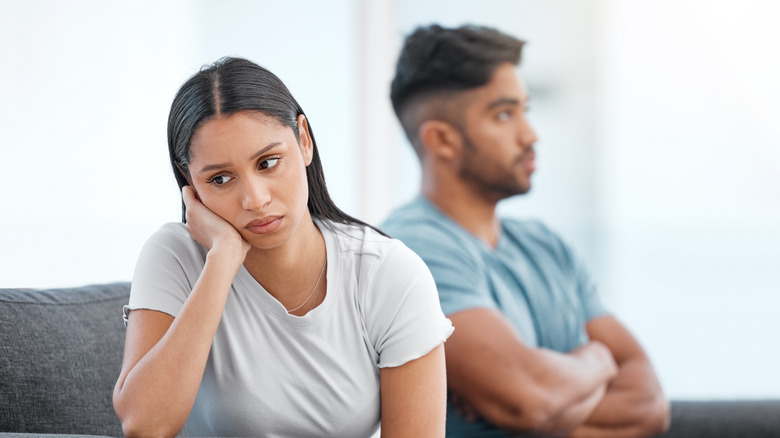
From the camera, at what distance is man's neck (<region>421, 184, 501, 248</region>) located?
193 centimetres

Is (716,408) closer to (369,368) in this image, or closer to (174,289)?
(369,368)

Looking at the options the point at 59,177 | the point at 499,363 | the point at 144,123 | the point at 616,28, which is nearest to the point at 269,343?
the point at 499,363

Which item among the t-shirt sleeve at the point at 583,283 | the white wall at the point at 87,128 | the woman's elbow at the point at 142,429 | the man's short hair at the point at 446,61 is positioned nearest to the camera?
the woman's elbow at the point at 142,429

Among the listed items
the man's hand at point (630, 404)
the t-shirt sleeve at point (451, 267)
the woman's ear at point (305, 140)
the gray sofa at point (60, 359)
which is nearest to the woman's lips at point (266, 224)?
the woman's ear at point (305, 140)

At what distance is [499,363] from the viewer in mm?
1622

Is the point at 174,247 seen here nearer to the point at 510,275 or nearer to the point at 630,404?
the point at 510,275

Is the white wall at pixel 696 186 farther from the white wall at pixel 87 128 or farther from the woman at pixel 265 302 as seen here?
the woman at pixel 265 302

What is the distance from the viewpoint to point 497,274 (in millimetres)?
1843

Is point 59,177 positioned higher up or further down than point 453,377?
higher up

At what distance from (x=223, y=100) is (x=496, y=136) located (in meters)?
0.94

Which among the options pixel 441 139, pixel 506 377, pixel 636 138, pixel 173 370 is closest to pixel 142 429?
pixel 173 370

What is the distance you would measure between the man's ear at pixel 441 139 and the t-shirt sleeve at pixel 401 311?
27.8 inches

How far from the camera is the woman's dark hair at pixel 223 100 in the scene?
1.13 m

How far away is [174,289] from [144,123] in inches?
42.2
